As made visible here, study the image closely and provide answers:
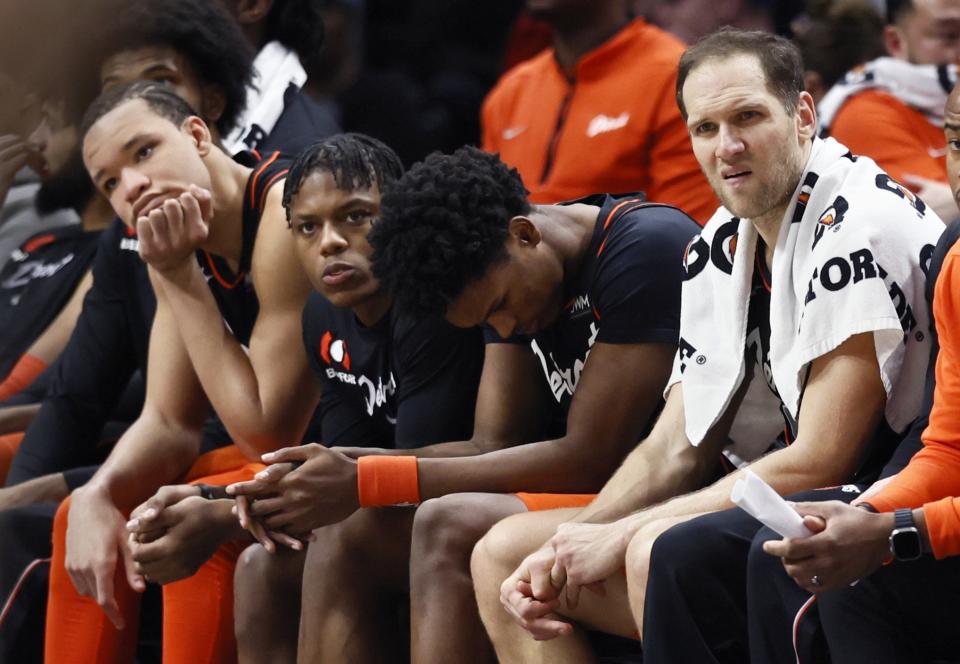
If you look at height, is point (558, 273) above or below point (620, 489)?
above

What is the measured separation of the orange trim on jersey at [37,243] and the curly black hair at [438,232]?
210 centimetres

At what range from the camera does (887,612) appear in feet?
7.71

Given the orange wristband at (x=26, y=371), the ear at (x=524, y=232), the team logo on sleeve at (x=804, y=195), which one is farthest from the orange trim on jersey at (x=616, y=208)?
the orange wristband at (x=26, y=371)

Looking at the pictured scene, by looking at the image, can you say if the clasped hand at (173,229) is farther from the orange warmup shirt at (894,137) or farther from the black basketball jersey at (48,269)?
the orange warmup shirt at (894,137)

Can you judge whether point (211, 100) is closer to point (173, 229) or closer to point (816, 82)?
point (173, 229)

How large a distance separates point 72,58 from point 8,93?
6 centimetres

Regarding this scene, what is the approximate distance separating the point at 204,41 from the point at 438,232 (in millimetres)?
1524

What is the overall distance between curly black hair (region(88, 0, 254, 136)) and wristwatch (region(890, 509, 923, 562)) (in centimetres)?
263

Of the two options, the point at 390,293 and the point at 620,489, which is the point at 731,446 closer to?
the point at 620,489

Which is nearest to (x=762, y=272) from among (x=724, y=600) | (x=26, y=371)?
(x=724, y=600)

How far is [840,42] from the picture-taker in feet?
15.4

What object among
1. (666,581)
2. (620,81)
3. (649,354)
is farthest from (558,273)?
(620,81)

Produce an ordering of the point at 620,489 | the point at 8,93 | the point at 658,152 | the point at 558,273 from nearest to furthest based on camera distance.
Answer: the point at 8,93
the point at 620,489
the point at 558,273
the point at 658,152

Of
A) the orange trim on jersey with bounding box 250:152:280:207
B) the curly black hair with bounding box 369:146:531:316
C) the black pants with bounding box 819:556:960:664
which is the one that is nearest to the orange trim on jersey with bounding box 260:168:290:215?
the orange trim on jersey with bounding box 250:152:280:207
